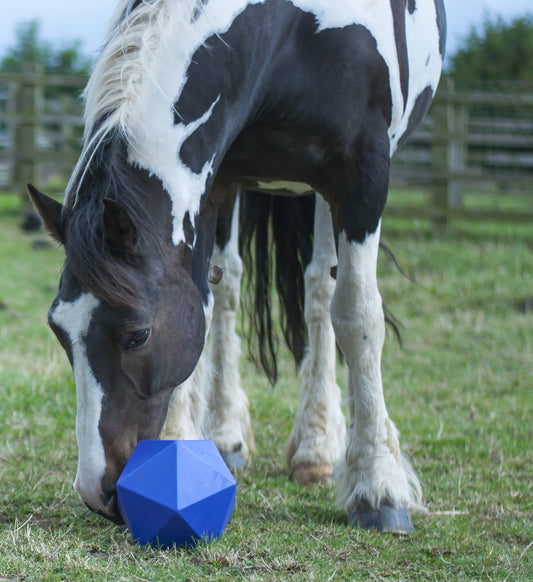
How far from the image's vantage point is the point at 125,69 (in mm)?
2217

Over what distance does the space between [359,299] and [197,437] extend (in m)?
0.83

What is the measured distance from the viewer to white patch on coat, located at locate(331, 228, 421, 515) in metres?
2.65

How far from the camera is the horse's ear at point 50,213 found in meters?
2.16

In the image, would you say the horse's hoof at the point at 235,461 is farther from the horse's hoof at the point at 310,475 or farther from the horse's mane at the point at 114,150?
the horse's mane at the point at 114,150

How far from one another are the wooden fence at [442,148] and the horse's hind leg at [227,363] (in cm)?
569

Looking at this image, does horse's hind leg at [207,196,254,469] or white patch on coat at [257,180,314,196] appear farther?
horse's hind leg at [207,196,254,469]

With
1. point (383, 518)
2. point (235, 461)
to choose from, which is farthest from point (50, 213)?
point (235, 461)

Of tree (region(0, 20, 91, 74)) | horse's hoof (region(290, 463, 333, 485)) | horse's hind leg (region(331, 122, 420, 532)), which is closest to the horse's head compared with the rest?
horse's hind leg (region(331, 122, 420, 532))

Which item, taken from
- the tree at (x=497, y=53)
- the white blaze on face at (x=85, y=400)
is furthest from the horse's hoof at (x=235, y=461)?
the tree at (x=497, y=53)

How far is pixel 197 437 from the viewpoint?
2992mm

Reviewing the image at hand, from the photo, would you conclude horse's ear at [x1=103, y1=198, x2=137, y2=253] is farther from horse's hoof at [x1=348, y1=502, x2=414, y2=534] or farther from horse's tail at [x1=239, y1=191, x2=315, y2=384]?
horse's tail at [x1=239, y1=191, x2=315, y2=384]

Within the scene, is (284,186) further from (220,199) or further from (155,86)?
(155,86)

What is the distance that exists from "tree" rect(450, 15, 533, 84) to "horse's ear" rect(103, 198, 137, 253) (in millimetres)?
16835

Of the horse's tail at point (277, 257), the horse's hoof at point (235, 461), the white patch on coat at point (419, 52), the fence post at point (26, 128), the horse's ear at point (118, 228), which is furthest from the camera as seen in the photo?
the fence post at point (26, 128)
